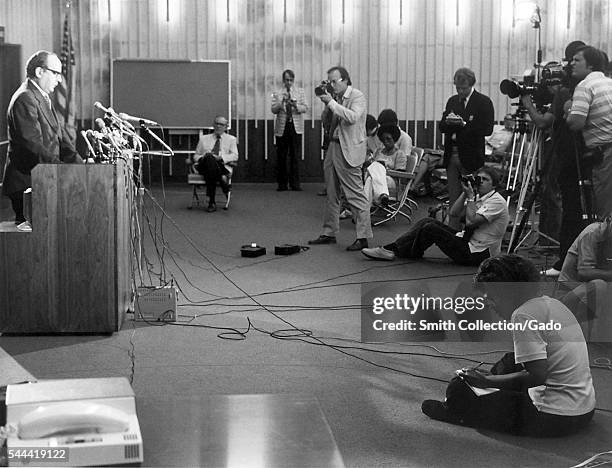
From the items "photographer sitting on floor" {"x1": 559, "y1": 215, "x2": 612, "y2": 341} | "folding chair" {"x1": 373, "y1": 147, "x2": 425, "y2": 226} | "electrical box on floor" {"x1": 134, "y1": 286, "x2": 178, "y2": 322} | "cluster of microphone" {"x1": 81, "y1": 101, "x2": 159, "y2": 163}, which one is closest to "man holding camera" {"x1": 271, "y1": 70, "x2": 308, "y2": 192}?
"folding chair" {"x1": 373, "y1": 147, "x2": 425, "y2": 226}

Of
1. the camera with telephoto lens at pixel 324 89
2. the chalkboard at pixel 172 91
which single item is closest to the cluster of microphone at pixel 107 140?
the camera with telephoto lens at pixel 324 89

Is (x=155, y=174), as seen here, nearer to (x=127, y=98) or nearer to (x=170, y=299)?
(x=127, y=98)

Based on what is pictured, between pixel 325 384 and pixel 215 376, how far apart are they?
18.9 inches

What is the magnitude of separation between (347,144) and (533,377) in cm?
434

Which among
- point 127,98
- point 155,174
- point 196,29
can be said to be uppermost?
point 196,29

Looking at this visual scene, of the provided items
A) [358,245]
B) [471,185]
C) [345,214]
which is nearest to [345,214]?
[345,214]

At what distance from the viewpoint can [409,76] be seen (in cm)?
1338

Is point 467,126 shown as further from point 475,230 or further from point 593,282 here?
point 593,282

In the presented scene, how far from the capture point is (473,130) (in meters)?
8.25

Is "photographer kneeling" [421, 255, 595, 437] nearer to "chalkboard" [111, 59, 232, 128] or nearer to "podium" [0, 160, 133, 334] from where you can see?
"podium" [0, 160, 133, 334]

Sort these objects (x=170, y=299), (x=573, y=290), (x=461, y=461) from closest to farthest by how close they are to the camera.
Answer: (x=461, y=461), (x=573, y=290), (x=170, y=299)

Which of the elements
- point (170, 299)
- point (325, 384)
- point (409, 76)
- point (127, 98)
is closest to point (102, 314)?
point (170, 299)

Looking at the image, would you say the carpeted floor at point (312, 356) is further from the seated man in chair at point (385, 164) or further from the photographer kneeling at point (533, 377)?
the seated man in chair at point (385, 164)

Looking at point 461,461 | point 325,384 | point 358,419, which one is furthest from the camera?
point 325,384
